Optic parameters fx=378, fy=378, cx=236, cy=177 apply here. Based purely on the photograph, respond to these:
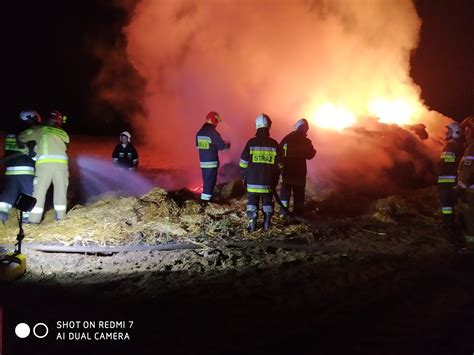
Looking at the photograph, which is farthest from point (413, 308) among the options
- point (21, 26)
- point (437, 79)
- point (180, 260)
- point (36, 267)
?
point (21, 26)

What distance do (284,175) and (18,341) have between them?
18.3 ft

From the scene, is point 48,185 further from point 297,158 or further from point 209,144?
point 297,158

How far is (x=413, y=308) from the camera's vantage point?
4113 millimetres

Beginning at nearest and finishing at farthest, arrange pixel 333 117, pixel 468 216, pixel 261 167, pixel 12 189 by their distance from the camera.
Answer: pixel 468 216, pixel 261 167, pixel 12 189, pixel 333 117

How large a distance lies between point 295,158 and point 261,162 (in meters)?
1.25

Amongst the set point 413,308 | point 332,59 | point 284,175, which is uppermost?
point 332,59

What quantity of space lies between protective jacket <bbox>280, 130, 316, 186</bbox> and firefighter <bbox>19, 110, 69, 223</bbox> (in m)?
4.36

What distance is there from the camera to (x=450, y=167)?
7.03 m

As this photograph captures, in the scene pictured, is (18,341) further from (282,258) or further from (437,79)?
(437,79)

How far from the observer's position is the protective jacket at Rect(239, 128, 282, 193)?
6832 mm

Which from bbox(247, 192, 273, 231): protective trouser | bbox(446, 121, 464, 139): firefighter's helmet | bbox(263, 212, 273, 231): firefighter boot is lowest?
bbox(263, 212, 273, 231): firefighter boot

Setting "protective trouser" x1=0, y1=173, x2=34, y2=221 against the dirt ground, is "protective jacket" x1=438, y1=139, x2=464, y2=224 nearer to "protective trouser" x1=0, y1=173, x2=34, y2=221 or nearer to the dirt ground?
the dirt ground

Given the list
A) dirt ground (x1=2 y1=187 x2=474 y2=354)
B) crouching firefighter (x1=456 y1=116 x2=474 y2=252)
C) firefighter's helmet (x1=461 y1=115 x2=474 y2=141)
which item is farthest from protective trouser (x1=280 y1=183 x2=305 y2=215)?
firefighter's helmet (x1=461 y1=115 x2=474 y2=141)

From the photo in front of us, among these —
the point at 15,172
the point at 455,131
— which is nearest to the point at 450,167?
the point at 455,131
